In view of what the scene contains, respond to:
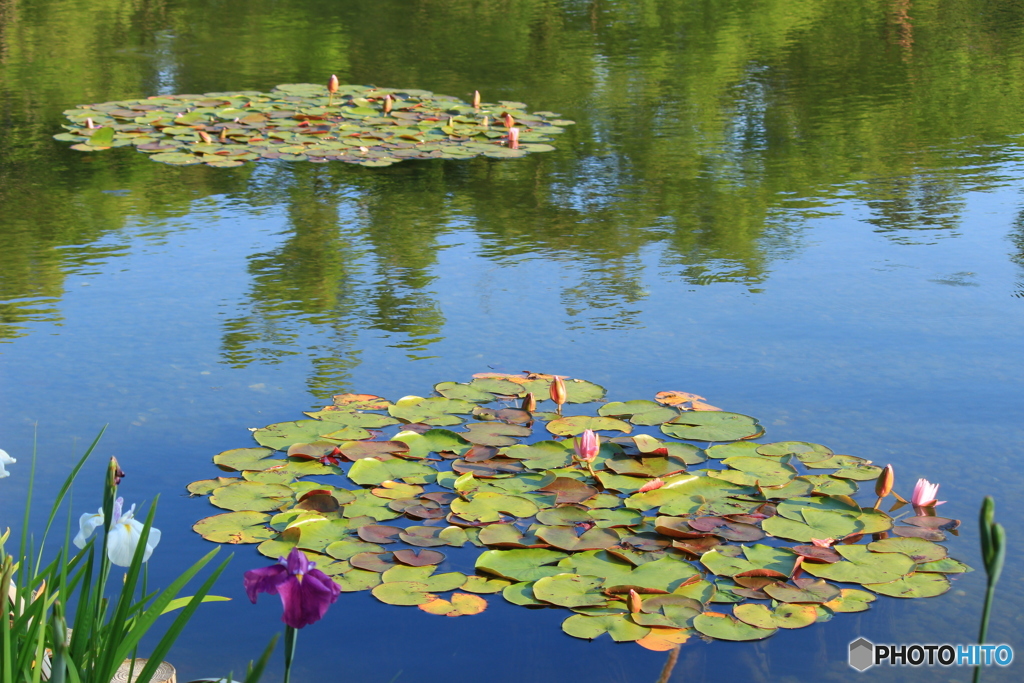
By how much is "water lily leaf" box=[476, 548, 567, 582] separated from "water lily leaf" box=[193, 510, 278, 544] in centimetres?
52

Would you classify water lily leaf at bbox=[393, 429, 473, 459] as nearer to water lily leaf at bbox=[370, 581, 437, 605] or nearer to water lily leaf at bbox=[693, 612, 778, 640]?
water lily leaf at bbox=[370, 581, 437, 605]

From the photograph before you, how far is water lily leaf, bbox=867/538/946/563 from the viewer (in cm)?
226

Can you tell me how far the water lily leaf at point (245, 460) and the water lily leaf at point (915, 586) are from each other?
5.08 ft

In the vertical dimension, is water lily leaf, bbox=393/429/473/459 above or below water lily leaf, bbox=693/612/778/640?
above

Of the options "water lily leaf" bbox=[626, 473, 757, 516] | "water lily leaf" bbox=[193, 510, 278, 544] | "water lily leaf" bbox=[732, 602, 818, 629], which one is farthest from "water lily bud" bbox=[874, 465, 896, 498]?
"water lily leaf" bbox=[193, 510, 278, 544]

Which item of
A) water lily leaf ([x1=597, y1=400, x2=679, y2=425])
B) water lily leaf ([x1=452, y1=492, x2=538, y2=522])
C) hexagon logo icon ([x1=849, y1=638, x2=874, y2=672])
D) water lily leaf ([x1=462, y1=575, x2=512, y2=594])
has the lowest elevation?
hexagon logo icon ([x1=849, y1=638, x2=874, y2=672])

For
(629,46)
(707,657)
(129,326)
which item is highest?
(629,46)

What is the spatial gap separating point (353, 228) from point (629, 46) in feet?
21.2

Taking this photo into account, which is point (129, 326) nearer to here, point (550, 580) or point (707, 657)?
point (550, 580)

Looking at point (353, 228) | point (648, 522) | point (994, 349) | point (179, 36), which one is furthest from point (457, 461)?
point (179, 36)

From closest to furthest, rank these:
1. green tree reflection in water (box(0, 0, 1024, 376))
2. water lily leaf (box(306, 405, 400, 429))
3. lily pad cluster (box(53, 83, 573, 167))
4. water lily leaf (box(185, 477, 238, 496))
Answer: water lily leaf (box(185, 477, 238, 496))
water lily leaf (box(306, 405, 400, 429))
green tree reflection in water (box(0, 0, 1024, 376))
lily pad cluster (box(53, 83, 573, 167))

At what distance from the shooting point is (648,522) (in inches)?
94.7

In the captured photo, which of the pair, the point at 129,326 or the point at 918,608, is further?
the point at 129,326

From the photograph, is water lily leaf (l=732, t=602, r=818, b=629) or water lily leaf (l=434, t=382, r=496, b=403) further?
water lily leaf (l=434, t=382, r=496, b=403)
